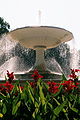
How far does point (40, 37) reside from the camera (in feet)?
38.8

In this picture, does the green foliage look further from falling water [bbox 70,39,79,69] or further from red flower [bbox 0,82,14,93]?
falling water [bbox 70,39,79,69]

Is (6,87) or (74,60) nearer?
(6,87)

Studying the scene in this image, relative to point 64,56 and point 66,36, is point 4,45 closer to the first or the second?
point 66,36

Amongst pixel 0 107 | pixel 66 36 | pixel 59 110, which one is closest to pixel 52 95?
pixel 59 110

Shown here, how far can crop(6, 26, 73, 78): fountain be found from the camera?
11164mm

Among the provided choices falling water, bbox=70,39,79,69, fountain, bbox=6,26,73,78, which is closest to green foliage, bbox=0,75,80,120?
fountain, bbox=6,26,73,78

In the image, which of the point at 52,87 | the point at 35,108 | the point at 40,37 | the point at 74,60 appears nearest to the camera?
the point at 35,108

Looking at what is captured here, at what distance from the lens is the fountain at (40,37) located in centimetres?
1116

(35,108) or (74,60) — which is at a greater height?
Answer: (35,108)

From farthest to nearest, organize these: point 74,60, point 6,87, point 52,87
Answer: point 74,60
point 6,87
point 52,87

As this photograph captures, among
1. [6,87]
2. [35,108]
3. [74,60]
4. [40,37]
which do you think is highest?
[40,37]

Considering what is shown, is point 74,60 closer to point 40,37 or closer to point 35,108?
point 40,37

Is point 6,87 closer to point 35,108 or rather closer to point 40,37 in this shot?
point 35,108

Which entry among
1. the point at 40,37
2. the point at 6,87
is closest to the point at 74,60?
the point at 40,37
